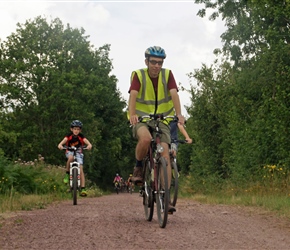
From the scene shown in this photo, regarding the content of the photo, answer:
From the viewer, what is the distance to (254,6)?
971 inches

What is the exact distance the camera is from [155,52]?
7988 mm

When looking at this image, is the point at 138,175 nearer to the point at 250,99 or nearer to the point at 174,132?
the point at 174,132

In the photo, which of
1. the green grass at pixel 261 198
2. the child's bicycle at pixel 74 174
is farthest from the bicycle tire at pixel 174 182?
the child's bicycle at pixel 74 174

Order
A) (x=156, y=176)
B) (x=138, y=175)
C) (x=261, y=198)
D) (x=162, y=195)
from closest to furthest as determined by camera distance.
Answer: (x=162, y=195) < (x=156, y=176) < (x=138, y=175) < (x=261, y=198)

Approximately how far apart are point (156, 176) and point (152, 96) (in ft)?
3.67

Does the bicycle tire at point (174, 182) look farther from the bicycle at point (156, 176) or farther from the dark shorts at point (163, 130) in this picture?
the dark shorts at point (163, 130)

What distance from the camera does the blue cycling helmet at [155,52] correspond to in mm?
7969

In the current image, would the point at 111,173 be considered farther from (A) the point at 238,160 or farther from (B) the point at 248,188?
(B) the point at 248,188

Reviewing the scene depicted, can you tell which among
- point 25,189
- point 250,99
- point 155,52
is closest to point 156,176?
point 155,52

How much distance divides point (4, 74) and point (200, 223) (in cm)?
4108

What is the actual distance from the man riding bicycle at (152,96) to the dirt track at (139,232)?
44.3 inches

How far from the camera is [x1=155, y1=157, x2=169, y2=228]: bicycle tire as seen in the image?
7.33 m

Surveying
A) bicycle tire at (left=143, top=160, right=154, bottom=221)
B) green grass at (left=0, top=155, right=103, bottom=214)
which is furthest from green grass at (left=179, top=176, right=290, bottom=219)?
green grass at (left=0, top=155, right=103, bottom=214)

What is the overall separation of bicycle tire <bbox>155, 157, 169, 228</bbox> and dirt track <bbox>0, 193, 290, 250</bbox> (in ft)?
0.52
